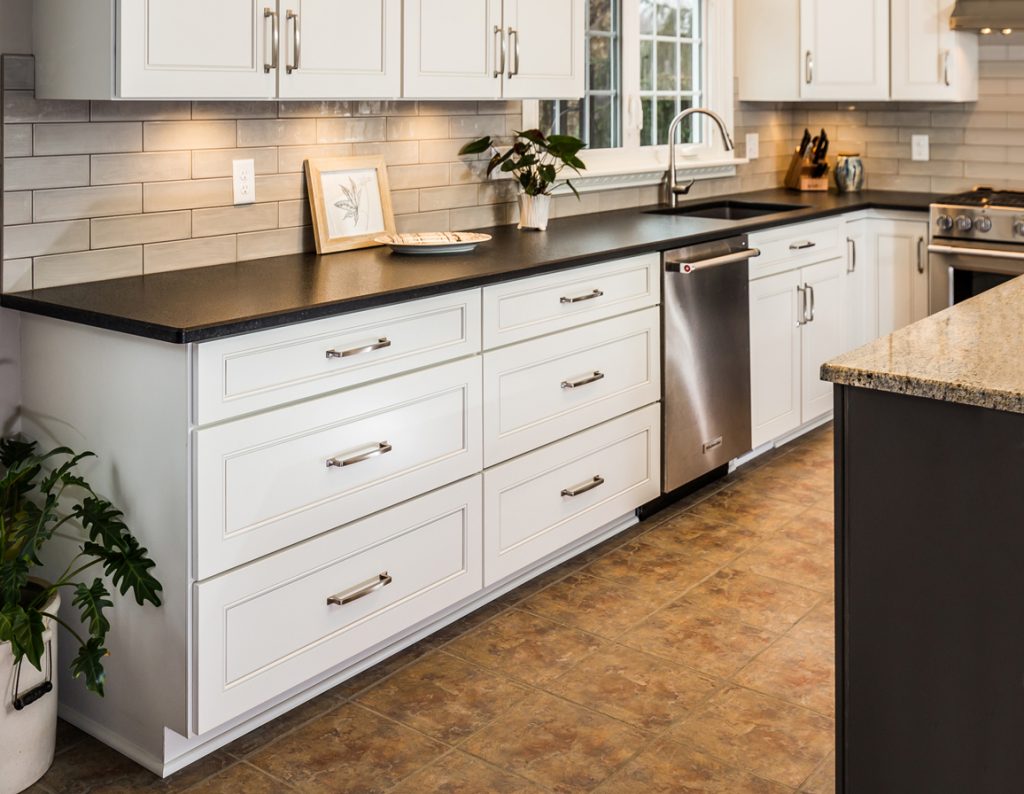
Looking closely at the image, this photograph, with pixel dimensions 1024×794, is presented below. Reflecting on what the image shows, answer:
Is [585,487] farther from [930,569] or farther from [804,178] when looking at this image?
[804,178]

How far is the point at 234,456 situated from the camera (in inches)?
88.9

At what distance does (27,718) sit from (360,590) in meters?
0.74

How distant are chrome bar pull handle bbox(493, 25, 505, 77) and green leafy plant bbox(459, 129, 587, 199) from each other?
0.29m

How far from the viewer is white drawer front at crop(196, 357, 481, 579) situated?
7.37 ft

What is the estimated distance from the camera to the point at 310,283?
2.67 meters

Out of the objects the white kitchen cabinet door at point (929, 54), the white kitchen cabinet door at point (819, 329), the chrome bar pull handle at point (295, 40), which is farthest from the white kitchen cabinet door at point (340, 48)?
the white kitchen cabinet door at point (929, 54)

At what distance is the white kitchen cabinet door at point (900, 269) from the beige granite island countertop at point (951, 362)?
2.73m

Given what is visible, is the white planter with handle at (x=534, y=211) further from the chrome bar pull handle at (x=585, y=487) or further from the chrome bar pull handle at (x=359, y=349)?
the chrome bar pull handle at (x=359, y=349)

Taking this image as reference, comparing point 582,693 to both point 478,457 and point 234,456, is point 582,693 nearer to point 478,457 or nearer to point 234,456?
point 478,457

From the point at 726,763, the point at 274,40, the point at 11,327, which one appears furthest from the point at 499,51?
the point at 726,763

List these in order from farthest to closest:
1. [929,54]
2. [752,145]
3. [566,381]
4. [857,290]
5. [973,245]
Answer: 1. [752,145]
2. [857,290]
3. [929,54]
4. [973,245]
5. [566,381]

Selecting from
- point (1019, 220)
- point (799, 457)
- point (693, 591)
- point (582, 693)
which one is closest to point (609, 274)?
point (693, 591)

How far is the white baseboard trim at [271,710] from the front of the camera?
2365 millimetres

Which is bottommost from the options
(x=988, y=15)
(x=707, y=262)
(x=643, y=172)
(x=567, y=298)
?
(x=567, y=298)
